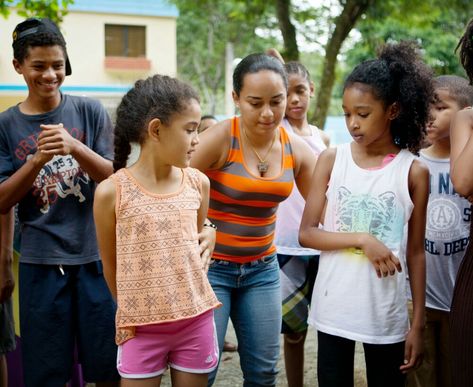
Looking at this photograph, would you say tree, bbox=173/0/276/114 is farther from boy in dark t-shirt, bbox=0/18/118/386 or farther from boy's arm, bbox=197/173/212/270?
boy's arm, bbox=197/173/212/270

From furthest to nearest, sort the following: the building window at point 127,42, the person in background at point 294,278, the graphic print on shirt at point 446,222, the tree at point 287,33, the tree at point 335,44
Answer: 1. the building window at point 127,42
2. the tree at point 287,33
3. the tree at point 335,44
4. the person in background at point 294,278
5. the graphic print on shirt at point 446,222

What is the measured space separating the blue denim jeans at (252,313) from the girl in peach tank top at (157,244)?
1.34ft

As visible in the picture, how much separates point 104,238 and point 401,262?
4.08 feet

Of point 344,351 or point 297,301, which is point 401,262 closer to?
point 344,351

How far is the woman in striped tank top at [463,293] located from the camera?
2.29 m

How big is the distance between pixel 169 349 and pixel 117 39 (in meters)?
25.0

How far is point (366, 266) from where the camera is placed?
105 inches

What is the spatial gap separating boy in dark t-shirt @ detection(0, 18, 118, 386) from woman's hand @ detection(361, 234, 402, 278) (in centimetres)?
120

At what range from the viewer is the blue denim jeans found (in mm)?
2941

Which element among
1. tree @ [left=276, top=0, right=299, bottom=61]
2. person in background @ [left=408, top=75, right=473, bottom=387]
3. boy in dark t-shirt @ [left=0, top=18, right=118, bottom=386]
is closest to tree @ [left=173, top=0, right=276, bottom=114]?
tree @ [left=276, top=0, right=299, bottom=61]

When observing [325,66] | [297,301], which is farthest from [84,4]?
[297,301]

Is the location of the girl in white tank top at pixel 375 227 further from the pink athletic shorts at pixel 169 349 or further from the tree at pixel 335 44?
the tree at pixel 335 44

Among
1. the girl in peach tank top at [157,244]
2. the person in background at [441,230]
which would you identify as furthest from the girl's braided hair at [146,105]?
the person in background at [441,230]

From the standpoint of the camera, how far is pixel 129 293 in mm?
2357
